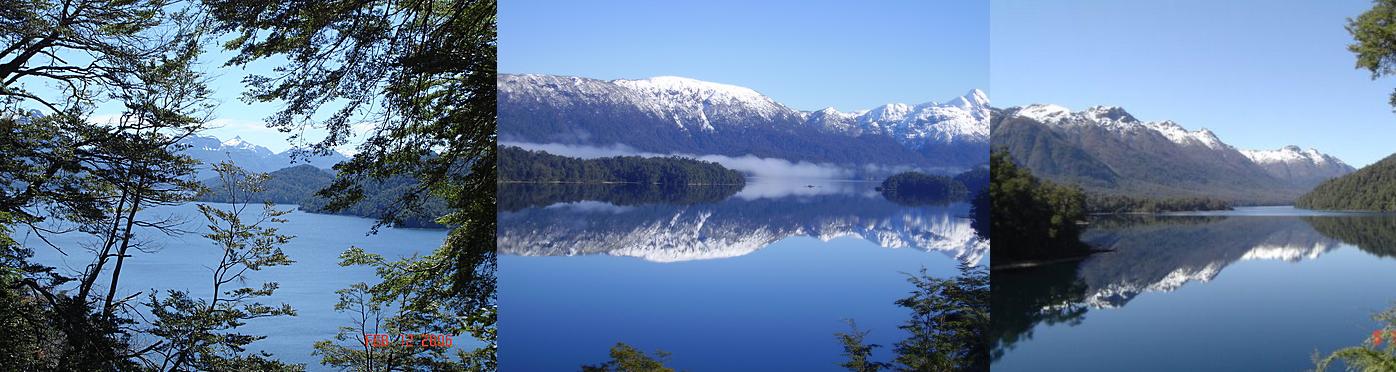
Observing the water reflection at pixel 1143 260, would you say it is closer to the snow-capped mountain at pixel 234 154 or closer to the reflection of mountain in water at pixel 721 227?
the reflection of mountain in water at pixel 721 227

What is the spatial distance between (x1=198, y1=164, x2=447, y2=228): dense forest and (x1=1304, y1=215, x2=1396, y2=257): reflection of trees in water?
447 centimetres

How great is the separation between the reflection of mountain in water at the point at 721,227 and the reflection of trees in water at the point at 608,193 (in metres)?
0.02

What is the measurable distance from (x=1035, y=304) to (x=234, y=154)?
177 inches

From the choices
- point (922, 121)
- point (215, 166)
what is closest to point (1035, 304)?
point (922, 121)

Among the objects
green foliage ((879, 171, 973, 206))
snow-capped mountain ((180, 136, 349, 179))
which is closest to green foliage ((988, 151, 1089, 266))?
green foliage ((879, 171, 973, 206))

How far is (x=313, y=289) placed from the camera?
552cm

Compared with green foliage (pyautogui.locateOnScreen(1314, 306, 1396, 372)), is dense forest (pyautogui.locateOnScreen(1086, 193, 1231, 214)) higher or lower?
higher

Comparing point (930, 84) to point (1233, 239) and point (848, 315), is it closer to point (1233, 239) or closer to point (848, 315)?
point (848, 315)

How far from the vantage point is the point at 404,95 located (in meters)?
4.91

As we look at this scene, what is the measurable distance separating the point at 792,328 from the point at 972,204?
0.91 metres

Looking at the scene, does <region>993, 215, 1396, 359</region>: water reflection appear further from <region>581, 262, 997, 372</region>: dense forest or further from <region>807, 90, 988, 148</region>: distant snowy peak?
<region>807, 90, 988, 148</region>: distant snowy peak

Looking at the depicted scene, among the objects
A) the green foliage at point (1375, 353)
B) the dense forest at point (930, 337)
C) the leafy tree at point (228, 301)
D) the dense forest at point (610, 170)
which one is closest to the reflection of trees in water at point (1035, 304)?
the dense forest at point (930, 337)

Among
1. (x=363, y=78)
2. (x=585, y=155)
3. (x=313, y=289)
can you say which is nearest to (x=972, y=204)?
(x=585, y=155)

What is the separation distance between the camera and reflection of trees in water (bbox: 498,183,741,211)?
152 inches
